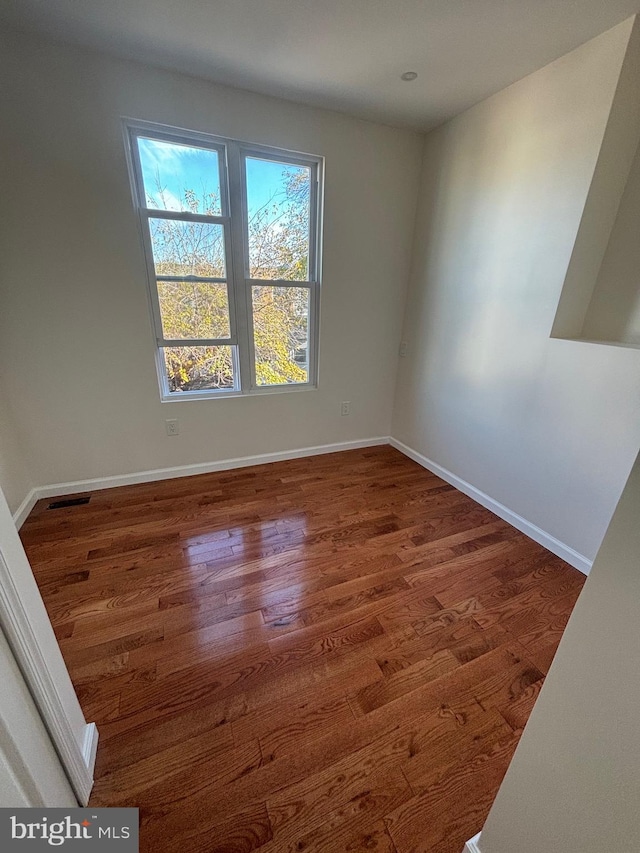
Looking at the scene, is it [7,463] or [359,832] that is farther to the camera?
[7,463]

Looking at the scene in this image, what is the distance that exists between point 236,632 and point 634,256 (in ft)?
8.85

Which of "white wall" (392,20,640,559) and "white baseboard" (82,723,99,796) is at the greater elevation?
"white wall" (392,20,640,559)

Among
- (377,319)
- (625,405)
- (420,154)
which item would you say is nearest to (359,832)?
(625,405)

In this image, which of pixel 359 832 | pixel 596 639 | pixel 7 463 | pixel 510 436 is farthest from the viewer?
pixel 510 436

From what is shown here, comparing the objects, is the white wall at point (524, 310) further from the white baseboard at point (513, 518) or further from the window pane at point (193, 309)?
the window pane at point (193, 309)

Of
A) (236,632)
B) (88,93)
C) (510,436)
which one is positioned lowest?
(236,632)

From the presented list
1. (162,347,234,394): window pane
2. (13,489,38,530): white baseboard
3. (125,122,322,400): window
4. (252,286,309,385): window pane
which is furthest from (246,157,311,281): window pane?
(13,489,38,530): white baseboard

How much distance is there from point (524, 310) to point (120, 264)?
8.50ft

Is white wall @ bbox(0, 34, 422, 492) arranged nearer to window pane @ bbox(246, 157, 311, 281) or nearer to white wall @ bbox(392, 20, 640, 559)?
window pane @ bbox(246, 157, 311, 281)

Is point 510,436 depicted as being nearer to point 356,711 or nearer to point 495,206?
point 495,206

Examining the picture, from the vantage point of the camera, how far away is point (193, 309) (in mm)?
2445

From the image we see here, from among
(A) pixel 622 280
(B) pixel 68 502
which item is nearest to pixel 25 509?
(B) pixel 68 502

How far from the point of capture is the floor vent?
90.5 inches

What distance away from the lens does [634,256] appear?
1.72 metres
